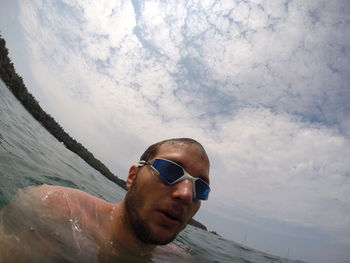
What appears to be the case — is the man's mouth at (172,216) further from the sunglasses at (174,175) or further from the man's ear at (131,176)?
the man's ear at (131,176)

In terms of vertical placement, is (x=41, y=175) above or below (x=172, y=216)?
below

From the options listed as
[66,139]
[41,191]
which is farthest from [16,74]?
[41,191]

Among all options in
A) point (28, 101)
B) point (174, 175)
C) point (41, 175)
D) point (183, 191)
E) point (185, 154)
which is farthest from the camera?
point (28, 101)

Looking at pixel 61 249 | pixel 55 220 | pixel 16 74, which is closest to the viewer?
pixel 61 249

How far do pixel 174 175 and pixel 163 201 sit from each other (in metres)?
0.37

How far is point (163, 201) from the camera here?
288 cm

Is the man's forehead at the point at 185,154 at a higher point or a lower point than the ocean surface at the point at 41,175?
higher

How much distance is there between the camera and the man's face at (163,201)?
9.23ft

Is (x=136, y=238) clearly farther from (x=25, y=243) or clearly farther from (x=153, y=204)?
(x=25, y=243)

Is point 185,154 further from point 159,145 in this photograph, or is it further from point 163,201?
point 163,201

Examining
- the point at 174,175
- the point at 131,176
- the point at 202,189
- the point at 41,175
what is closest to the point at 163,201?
the point at 174,175

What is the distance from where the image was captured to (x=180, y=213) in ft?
9.30

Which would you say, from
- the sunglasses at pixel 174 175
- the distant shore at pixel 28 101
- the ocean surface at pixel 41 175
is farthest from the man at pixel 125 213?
the distant shore at pixel 28 101

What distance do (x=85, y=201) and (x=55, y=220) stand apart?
0.51m
